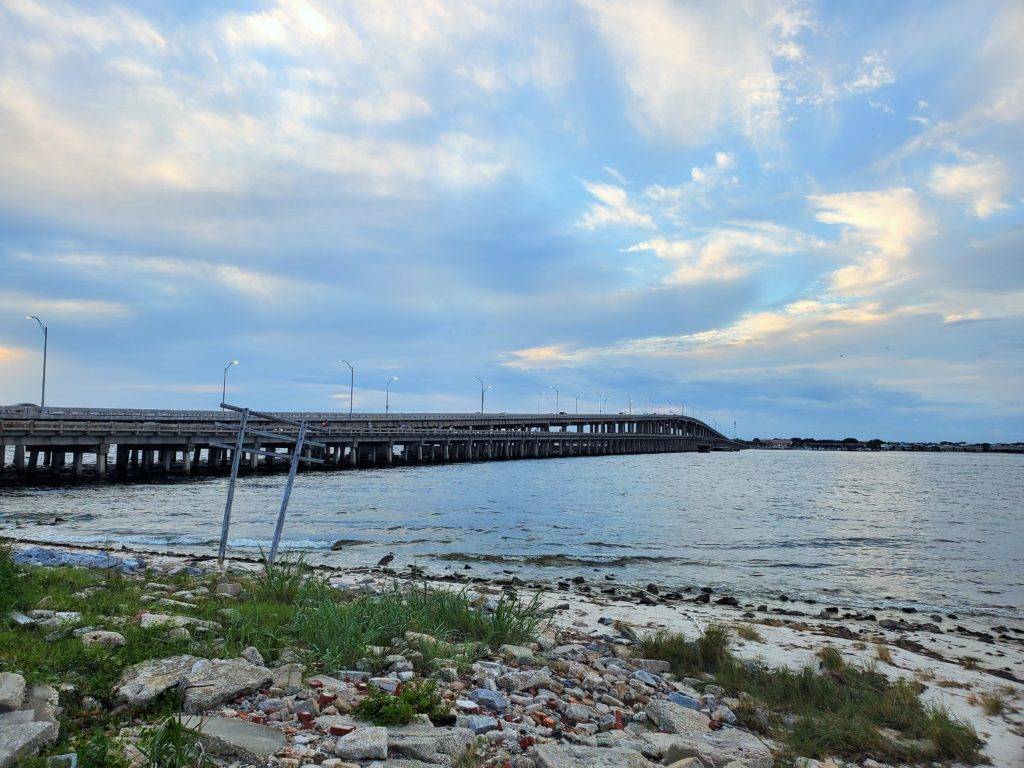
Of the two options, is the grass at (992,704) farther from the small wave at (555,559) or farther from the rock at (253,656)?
the small wave at (555,559)

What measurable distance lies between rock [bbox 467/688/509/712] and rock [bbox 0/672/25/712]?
13.7 feet

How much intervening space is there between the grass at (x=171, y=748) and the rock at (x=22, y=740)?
69 centimetres

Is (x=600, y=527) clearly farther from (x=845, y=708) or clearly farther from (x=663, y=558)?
(x=845, y=708)

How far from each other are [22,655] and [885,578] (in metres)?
24.2

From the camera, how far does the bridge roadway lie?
5097cm

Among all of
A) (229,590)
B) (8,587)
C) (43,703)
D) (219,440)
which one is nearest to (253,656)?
(43,703)

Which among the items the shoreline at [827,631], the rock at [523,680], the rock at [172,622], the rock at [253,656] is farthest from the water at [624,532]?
the rock at [253,656]

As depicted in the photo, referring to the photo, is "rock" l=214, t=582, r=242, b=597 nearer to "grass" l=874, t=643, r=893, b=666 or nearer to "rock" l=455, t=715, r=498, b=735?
"rock" l=455, t=715, r=498, b=735

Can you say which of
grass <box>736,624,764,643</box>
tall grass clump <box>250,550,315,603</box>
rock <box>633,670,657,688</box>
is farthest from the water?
rock <box>633,670,657,688</box>

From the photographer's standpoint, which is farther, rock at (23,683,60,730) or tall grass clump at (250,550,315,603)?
tall grass clump at (250,550,315,603)

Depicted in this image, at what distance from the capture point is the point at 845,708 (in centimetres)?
841

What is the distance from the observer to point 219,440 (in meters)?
63.4

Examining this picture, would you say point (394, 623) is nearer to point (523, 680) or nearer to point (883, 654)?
point (523, 680)

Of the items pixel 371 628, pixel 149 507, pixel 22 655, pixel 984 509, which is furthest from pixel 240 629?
pixel 984 509
